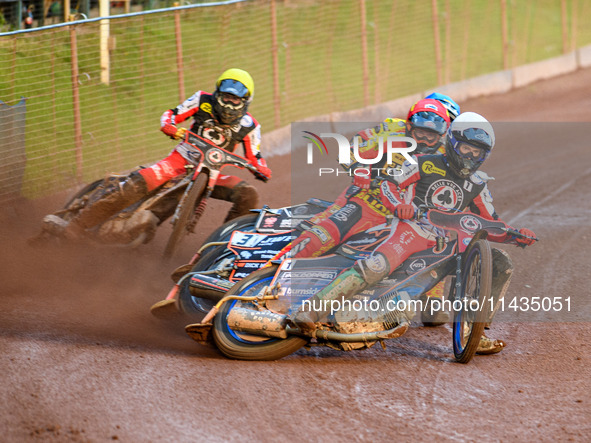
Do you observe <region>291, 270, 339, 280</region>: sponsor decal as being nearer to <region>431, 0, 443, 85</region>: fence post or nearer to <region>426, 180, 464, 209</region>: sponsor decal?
<region>426, 180, 464, 209</region>: sponsor decal

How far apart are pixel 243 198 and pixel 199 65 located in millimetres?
5977

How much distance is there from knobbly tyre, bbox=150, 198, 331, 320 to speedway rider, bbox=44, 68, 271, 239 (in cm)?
98

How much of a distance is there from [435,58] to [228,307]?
14527 mm

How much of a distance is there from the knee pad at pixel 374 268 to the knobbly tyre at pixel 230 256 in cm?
99

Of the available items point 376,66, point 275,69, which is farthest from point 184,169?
point 376,66

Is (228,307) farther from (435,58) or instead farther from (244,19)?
(435,58)

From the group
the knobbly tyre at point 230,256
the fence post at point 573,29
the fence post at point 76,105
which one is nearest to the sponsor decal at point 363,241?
the knobbly tyre at point 230,256

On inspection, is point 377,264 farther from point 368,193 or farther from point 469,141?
point 469,141

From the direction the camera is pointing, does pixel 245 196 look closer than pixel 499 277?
No

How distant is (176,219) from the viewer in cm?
870

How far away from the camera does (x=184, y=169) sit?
9141 mm

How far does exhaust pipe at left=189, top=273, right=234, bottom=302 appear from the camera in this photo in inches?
284

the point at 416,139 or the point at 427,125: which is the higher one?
the point at 427,125

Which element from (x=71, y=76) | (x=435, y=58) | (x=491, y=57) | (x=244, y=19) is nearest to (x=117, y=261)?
(x=71, y=76)
